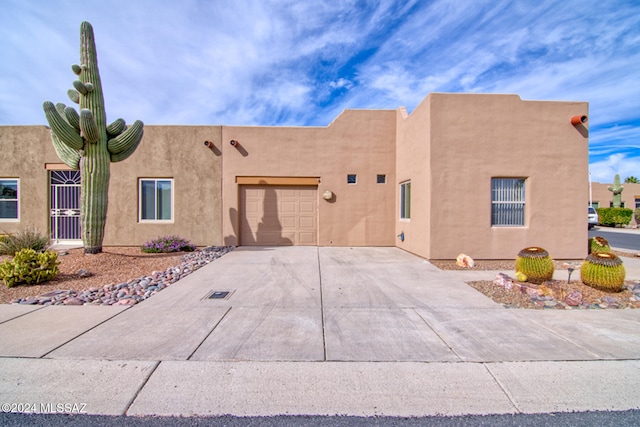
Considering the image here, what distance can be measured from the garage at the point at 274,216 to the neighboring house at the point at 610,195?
35.7m

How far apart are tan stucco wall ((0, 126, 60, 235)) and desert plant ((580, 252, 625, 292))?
16775 mm

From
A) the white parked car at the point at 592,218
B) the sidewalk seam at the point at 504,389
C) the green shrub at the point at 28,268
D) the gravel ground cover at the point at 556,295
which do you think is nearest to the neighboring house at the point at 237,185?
the gravel ground cover at the point at 556,295

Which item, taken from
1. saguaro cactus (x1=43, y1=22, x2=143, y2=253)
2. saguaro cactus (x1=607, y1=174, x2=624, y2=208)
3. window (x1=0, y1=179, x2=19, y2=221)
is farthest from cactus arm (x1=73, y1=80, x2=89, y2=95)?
saguaro cactus (x1=607, y1=174, x2=624, y2=208)

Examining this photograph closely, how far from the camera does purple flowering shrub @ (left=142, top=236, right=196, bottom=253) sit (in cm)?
1052

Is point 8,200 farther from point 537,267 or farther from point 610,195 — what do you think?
point 610,195

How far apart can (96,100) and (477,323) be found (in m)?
10.5

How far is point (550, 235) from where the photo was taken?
919 centimetres

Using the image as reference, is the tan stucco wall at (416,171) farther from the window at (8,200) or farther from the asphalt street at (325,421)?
the window at (8,200)

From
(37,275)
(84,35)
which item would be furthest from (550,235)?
(84,35)

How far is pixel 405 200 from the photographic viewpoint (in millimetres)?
11273

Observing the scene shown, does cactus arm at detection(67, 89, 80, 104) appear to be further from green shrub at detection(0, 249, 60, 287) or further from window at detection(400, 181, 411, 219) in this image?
window at detection(400, 181, 411, 219)

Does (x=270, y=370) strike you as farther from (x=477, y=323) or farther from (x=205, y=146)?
(x=205, y=146)

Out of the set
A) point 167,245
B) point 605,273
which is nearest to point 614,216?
point 605,273

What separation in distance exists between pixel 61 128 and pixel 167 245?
441cm
